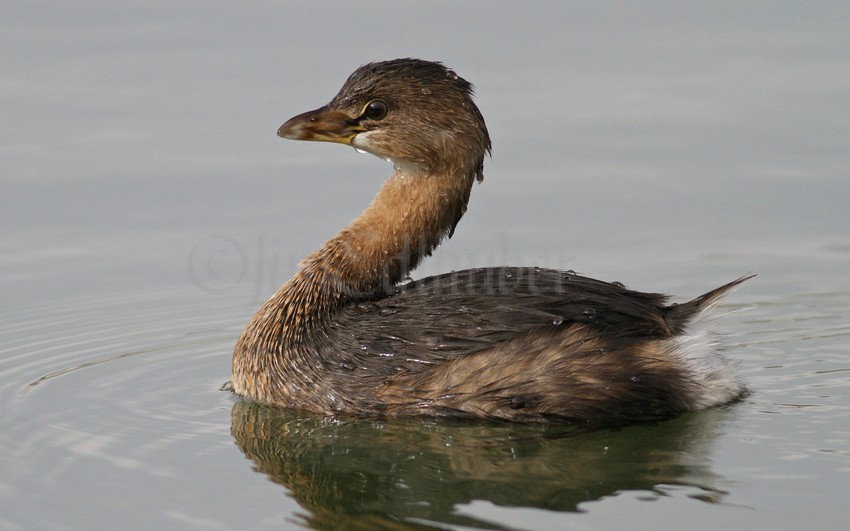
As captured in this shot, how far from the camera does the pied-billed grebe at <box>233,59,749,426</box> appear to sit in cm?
692

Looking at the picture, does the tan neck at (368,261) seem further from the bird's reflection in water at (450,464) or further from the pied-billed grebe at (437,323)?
the bird's reflection in water at (450,464)

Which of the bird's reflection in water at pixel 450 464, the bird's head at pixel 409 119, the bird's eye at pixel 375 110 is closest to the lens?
the bird's reflection in water at pixel 450 464

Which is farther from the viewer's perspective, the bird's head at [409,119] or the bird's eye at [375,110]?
the bird's eye at [375,110]

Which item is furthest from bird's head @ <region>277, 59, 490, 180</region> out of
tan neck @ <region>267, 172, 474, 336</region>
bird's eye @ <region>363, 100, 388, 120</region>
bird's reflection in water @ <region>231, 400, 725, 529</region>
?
bird's reflection in water @ <region>231, 400, 725, 529</region>

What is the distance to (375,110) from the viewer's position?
7789 millimetres

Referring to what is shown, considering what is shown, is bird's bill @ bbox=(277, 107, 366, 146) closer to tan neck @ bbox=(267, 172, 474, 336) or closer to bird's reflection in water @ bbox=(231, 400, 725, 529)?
tan neck @ bbox=(267, 172, 474, 336)

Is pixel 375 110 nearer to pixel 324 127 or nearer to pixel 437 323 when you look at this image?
pixel 324 127

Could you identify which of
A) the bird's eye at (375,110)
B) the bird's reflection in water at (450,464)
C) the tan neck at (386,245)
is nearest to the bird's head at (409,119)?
the bird's eye at (375,110)

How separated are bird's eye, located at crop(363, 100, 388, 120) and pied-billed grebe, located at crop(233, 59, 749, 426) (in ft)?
0.04

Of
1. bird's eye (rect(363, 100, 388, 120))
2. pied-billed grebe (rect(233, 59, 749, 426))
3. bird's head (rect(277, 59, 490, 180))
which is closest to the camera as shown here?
pied-billed grebe (rect(233, 59, 749, 426))

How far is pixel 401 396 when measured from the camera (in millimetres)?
7082

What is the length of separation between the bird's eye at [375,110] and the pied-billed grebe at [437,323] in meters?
0.01

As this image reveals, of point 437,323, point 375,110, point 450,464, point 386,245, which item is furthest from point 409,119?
point 450,464

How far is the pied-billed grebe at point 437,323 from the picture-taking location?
22.7ft
